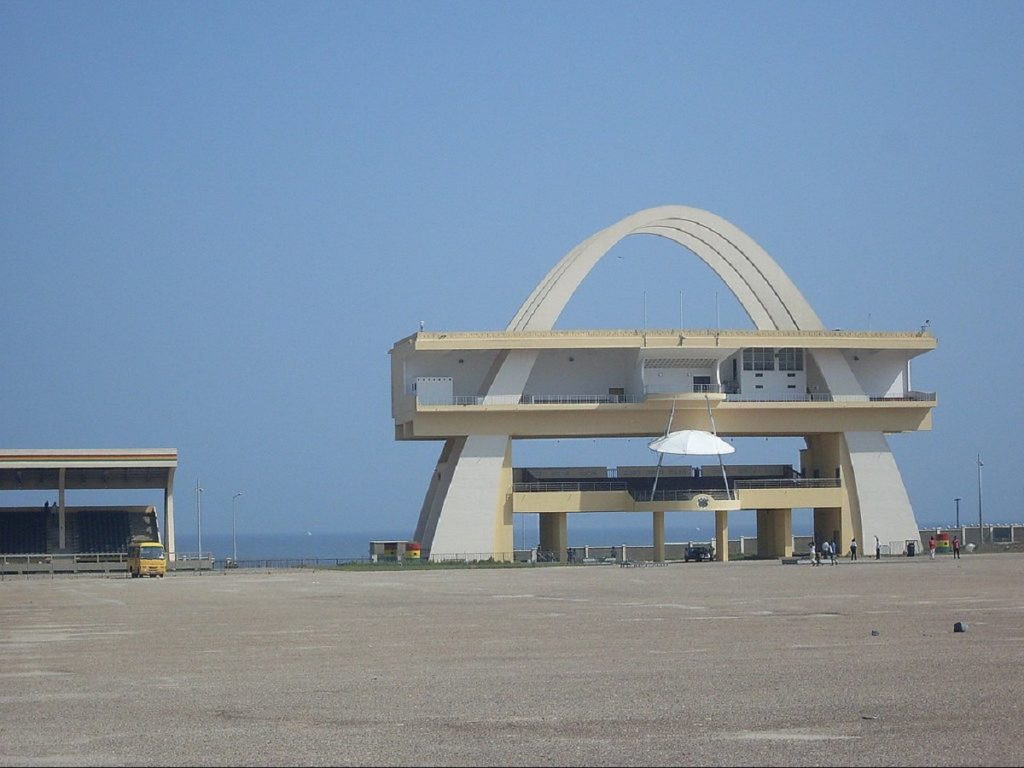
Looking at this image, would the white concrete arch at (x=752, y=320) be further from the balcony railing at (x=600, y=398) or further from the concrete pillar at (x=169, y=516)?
the concrete pillar at (x=169, y=516)

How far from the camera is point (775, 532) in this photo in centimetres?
7806

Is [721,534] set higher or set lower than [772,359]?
lower

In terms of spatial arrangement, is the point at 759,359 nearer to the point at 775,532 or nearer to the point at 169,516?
the point at 775,532

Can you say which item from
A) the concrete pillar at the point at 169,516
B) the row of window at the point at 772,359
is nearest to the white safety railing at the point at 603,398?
the row of window at the point at 772,359

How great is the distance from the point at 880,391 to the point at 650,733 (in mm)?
66915

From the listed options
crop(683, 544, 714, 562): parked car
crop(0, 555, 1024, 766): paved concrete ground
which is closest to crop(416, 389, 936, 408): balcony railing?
crop(683, 544, 714, 562): parked car

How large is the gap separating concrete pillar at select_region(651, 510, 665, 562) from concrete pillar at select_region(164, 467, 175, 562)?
23521 mm

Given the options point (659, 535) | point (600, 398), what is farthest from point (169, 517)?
point (659, 535)

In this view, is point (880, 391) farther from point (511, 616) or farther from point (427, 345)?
point (511, 616)

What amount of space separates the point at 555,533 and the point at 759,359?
13.9 metres

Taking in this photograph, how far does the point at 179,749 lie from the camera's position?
44.8ft

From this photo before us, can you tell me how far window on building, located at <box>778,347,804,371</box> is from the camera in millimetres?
77188

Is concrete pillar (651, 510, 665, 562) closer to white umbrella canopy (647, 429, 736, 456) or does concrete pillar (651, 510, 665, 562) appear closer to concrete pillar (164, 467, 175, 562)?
white umbrella canopy (647, 429, 736, 456)

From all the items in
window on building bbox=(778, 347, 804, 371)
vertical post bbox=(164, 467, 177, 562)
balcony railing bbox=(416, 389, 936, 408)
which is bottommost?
vertical post bbox=(164, 467, 177, 562)
